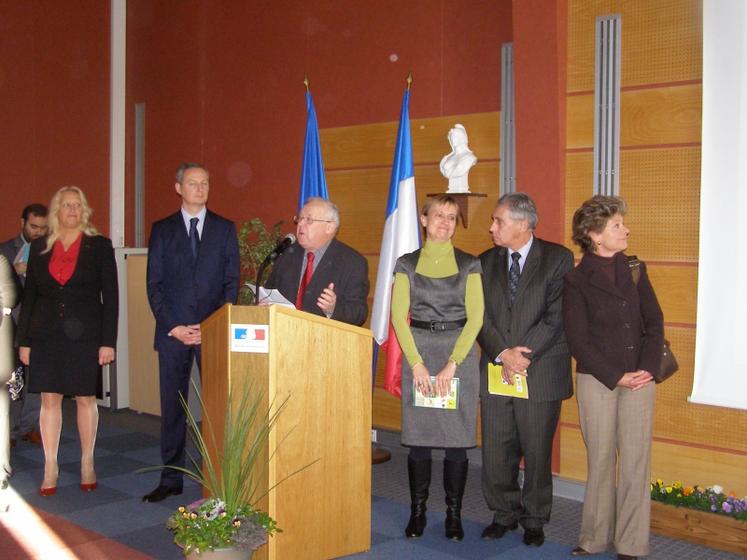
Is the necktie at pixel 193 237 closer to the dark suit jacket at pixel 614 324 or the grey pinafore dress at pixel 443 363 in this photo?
the grey pinafore dress at pixel 443 363

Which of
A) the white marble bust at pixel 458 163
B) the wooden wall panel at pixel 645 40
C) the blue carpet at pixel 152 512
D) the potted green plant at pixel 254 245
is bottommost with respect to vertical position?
the blue carpet at pixel 152 512

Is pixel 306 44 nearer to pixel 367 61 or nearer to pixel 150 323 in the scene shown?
pixel 367 61

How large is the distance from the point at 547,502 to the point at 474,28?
301 cm

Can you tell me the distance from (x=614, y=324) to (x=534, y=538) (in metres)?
1.06

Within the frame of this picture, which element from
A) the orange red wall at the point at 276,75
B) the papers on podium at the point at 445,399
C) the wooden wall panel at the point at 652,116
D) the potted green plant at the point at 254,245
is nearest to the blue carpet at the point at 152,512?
the papers on podium at the point at 445,399

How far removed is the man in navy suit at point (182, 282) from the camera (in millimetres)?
4293

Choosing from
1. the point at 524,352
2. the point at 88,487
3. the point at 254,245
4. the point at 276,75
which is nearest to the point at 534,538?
the point at 524,352

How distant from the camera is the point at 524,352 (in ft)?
12.0

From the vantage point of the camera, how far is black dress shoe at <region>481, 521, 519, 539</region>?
3.80m

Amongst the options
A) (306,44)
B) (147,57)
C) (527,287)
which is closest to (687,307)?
(527,287)

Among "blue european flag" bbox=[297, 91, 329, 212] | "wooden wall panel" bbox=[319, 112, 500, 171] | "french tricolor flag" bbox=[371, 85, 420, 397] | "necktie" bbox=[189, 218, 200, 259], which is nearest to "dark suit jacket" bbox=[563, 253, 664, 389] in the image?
"french tricolor flag" bbox=[371, 85, 420, 397]

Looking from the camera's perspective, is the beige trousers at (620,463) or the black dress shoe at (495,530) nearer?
the beige trousers at (620,463)

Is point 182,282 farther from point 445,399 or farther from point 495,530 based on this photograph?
point 495,530

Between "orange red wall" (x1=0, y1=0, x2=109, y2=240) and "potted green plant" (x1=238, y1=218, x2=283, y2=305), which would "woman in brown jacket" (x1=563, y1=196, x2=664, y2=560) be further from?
"orange red wall" (x1=0, y1=0, x2=109, y2=240)
